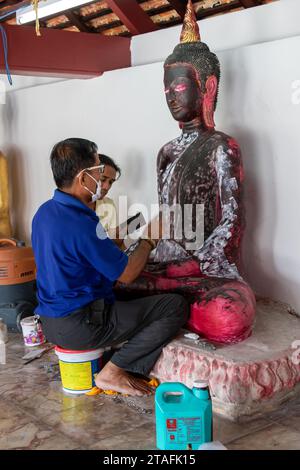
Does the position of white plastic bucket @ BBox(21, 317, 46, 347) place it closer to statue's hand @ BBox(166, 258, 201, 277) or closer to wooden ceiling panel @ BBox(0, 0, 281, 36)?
statue's hand @ BBox(166, 258, 201, 277)

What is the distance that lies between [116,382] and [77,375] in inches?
8.2

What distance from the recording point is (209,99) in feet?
11.3

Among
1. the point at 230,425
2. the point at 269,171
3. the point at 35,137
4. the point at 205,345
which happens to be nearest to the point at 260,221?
the point at 269,171

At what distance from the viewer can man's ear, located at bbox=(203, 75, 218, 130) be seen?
340 cm

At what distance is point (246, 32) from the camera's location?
12.5 feet

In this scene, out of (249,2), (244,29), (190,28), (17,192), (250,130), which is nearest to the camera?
(190,28)

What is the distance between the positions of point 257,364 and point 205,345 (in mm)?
283

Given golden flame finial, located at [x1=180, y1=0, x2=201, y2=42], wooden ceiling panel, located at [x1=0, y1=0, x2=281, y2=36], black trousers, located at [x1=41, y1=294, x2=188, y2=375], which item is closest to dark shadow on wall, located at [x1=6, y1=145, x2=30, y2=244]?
wooden ceiling panel, located at [x1=0, y1=0, x2=281, y2=36]

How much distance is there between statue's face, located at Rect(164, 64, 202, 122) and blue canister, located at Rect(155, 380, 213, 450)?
1.64 m

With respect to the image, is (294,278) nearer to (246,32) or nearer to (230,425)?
(230,425)

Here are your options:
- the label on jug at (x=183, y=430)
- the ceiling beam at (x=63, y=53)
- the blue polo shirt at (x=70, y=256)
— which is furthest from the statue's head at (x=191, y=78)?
the label on jug at (x=183, y=430)

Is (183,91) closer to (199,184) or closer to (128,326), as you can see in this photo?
(199,184)

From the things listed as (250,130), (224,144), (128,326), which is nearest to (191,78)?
(224,144)

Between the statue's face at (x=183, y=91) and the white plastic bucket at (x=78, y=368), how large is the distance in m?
1.40
